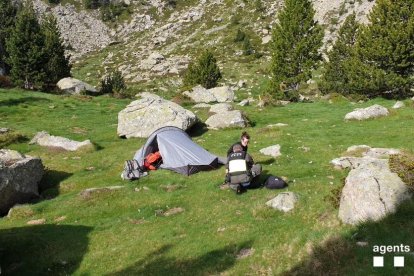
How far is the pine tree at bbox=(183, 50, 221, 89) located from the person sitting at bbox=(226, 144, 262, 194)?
182 feet

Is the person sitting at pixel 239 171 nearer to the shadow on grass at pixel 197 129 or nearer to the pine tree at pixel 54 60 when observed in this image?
the shadow on grass at pixel 197 129

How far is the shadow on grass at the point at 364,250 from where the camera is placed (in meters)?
11.5

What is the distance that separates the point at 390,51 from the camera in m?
48.6

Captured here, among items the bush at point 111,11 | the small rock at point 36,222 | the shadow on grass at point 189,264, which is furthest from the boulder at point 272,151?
the bush at point 111,11

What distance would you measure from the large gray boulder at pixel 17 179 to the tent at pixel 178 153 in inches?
258

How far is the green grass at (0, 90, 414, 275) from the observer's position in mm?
13281

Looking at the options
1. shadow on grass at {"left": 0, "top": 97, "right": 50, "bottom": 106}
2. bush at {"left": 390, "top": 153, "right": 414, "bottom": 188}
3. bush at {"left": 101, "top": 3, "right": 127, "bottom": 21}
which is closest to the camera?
bush at {"left": 390, "top": 153, "right": 414, "bottom": 188}

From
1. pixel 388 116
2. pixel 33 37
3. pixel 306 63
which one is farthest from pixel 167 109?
pixel 33 37

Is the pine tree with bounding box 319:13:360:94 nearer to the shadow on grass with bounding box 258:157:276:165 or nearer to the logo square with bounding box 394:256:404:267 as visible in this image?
the shadow on grass with bounding box 258:157:276:165

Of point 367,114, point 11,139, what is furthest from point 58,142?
point 367,114

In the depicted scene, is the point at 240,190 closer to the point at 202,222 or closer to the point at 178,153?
the point at 202,222

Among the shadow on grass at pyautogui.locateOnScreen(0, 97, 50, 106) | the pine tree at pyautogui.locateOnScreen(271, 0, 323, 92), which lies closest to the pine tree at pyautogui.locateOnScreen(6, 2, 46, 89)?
the shadow on grass at pyautogui.locateOnScreen(0, 97, 50, 106)

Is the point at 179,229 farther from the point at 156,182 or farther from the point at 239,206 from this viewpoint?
the point at 156,182

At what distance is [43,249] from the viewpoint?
17391 mm
